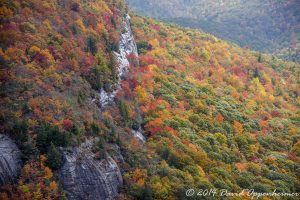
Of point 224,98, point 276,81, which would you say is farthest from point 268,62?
point 224,98

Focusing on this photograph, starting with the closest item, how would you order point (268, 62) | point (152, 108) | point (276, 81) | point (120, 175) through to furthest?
point (120, 175) < point (152, 108) < point (276, 81) < point (268, 62)

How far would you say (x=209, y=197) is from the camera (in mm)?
37344

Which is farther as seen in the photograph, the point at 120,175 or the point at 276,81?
the point at 276,81

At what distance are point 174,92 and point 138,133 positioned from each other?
18162 mm

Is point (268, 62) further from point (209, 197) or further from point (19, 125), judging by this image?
point (19, 125)

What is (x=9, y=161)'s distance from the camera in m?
26.0

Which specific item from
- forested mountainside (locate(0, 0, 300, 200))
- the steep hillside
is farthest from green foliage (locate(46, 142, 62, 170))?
the steep hillside

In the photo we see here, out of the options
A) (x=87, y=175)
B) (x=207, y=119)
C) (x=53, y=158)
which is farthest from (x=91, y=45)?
(x=207, y=119)

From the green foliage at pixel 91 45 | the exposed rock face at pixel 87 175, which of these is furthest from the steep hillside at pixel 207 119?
the green foliage at pixel 91 45

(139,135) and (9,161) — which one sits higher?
(9,161)

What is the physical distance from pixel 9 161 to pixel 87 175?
20.6 feet

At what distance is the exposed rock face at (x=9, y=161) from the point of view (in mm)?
25531

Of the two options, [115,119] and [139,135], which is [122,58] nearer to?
[139,135]

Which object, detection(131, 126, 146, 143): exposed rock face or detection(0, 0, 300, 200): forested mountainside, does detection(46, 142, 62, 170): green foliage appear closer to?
detection(0, 0, 300, 200): forested mountainside
